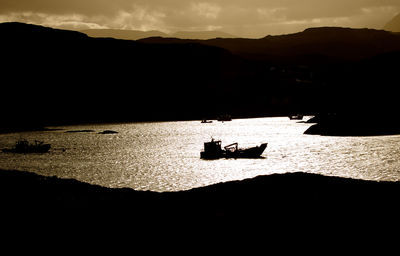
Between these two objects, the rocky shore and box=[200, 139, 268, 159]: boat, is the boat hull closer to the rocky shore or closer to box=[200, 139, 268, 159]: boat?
box=[200, 139, 268, 159]: boat

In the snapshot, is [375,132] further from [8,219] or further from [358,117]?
[8,219]

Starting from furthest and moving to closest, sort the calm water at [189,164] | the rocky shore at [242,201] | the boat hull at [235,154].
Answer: the boat hull at [235,154] → the calm water at [189,164] → the rocky shore at [242,201]

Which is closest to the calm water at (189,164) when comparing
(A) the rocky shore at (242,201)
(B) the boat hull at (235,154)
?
(B) the boat hull at (235,154)

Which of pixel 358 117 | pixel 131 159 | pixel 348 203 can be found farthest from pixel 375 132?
pixel 348 203

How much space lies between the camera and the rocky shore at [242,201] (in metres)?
17.5

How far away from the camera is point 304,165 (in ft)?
247

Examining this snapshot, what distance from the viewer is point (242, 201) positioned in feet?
60.7

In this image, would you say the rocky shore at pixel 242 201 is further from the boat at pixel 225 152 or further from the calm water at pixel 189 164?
the boat at pixel 225 152

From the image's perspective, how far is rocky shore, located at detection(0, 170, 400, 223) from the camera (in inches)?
688

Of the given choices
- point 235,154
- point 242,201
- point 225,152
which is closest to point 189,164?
point 225,152

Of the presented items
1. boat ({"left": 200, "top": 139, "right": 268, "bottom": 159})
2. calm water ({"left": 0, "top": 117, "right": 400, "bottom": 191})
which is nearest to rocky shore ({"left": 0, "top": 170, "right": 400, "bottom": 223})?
calm water ({"left": 0, "top": 117, "right": 400, "bottom": 191})

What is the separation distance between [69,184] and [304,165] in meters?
57.9

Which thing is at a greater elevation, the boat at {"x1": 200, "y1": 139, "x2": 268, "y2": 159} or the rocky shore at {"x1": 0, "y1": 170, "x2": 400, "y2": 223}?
the rocky shore at {"x1": 0, "y1": 170, "x2": 400, "y2": 223}

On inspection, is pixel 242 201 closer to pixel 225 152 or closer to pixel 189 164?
pixel 189 164
